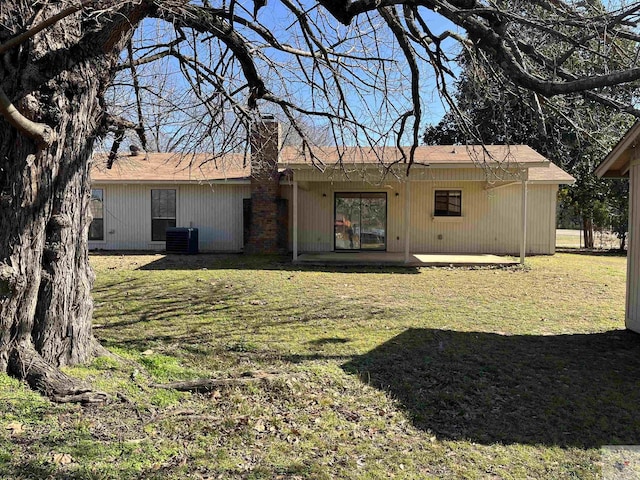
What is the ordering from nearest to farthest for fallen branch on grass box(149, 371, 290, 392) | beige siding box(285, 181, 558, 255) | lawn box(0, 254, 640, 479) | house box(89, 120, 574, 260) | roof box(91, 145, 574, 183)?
lawn box(0, 254, 640, 479)
fallen branch on grass box(149, 371, 290, 392)
roof box(91, 145, 574, 183)
house box(89, 120, 574, 260)
beige siding box(285, 181, 558, 255)

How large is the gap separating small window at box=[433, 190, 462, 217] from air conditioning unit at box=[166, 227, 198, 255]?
27.6 feet

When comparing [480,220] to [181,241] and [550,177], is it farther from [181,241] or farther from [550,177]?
[181,241]

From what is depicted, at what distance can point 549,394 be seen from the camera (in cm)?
418

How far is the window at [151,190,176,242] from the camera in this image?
16500mm

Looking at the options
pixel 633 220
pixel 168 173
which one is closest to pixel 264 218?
pixel 168 173

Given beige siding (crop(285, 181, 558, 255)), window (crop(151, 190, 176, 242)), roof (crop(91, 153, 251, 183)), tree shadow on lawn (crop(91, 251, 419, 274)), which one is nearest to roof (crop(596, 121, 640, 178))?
tree shadow on lawn (crop(91, 251, 419, 274))

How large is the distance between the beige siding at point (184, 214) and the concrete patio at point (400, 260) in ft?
11.5

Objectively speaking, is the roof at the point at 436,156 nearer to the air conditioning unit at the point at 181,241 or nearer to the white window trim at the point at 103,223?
the air conditioning unit at the point at 181,241

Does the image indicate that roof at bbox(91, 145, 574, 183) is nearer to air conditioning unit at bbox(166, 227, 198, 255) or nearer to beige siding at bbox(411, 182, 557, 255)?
beige siding at bbox(411, 182, 557, 255)

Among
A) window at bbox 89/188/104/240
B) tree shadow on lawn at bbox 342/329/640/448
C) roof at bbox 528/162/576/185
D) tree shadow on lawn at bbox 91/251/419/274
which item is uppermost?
roof at bbox 528/162/576/185

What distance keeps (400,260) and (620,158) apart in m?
7.47

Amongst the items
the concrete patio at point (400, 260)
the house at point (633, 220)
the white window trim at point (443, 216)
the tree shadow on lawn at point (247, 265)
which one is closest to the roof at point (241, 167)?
the white window trim at point (443, 216)

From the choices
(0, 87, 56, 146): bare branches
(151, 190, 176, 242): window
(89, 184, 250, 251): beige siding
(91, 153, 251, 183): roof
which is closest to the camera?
(0, 87, 56, 146): bare branches

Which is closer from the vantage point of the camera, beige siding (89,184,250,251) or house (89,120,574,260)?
house (89,120,574,260)
